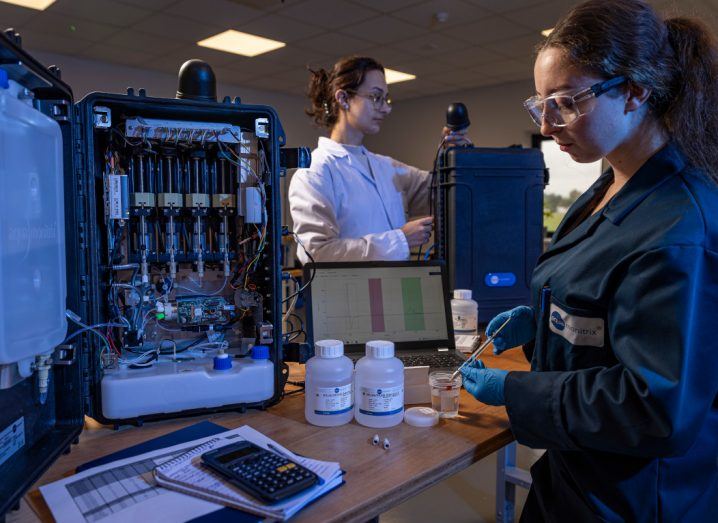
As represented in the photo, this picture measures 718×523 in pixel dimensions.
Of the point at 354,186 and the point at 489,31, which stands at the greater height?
the point at 489,31

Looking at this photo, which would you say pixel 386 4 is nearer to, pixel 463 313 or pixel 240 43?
pixel 240 43

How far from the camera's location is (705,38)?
887 millimetres

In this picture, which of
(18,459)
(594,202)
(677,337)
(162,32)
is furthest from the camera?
(162,32)

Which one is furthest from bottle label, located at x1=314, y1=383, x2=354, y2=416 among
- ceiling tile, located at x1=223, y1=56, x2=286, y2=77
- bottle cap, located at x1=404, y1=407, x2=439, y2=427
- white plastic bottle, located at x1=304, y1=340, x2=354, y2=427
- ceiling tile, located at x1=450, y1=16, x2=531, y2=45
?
ceiling tile, located at x1=223, y1=56, x2=286, y2=77

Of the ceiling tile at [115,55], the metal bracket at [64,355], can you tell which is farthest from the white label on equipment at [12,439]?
the ceiling tile at [115,55]

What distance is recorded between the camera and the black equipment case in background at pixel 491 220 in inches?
71.0

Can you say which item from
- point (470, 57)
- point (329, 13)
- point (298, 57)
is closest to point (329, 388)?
point (329, 13)

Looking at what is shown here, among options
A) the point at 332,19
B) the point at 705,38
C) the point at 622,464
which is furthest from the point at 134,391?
the point at 332,19

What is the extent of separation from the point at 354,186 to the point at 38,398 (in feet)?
4.26

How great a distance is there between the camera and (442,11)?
4.24 metres

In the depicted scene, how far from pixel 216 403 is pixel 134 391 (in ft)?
0.51

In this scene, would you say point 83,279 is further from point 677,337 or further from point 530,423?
point 677,337

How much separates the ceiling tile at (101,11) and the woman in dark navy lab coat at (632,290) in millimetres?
4064

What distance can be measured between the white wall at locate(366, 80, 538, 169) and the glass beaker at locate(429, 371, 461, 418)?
19.1 ft
